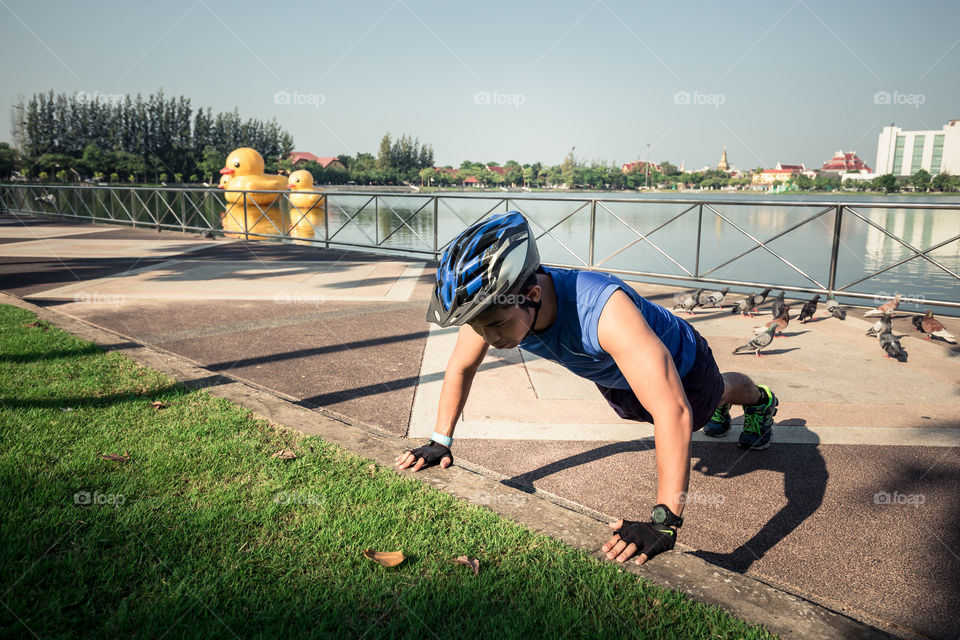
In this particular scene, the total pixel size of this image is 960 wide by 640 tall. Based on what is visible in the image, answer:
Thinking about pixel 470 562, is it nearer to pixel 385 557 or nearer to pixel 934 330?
Result: pixel 385 557

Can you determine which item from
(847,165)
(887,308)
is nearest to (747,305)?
(887,308)

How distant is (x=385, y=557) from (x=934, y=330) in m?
6.58

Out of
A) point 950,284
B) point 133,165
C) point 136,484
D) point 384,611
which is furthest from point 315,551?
point 133,165

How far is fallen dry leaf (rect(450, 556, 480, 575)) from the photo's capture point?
1.91 m

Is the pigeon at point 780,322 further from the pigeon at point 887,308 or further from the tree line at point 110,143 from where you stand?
the tree line at point 110,143

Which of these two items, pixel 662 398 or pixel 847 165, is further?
pixel 847 165

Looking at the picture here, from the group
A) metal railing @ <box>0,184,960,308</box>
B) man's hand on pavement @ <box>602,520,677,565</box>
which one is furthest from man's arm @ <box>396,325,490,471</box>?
metal railing @ <box>0,184,960,308</box>

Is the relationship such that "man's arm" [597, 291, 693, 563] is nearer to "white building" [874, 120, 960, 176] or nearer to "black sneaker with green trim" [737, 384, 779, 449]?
"black sneaker with green trim" [737, 384, 779, 449]

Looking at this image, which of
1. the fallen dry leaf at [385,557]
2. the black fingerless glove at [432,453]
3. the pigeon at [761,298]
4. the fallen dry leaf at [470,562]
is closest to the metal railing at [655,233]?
the pigeon at [761,298]

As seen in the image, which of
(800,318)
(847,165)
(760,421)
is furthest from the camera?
(847,165)

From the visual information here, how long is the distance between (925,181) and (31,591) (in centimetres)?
2908

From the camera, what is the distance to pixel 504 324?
198 cm

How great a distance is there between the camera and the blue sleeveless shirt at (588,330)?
6.48ft

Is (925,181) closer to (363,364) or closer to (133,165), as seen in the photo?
(363,364)
